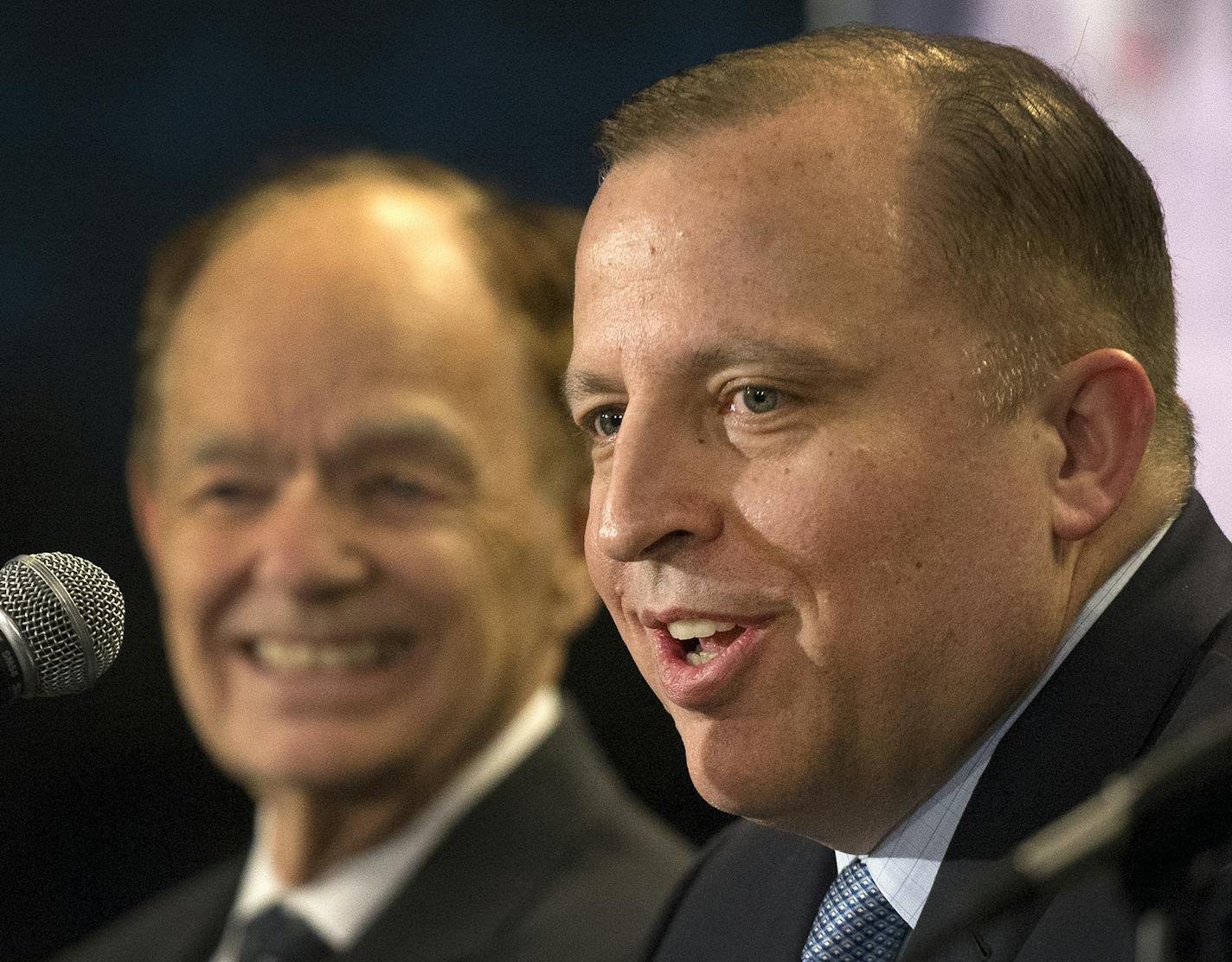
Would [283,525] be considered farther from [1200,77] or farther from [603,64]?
[1200,77]

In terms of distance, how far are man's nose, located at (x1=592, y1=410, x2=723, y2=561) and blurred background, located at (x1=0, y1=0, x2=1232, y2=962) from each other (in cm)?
178

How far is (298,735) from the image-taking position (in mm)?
3025

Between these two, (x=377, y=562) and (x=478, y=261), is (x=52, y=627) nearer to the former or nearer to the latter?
(x=377, y=562)

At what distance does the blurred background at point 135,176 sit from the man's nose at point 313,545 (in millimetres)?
664

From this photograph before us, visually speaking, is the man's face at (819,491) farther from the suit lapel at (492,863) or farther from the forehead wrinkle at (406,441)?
the forehead wrinkle at (406,441)

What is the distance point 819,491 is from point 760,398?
11cm

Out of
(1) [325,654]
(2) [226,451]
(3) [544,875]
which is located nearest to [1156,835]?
(3) [544,875]

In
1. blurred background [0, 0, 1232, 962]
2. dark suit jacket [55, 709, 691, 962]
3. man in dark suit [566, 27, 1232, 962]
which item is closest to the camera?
man in dark suit [566, 27, 1232, 962]

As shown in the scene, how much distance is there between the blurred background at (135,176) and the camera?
11.2 feet

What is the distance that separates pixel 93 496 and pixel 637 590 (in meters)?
2.15

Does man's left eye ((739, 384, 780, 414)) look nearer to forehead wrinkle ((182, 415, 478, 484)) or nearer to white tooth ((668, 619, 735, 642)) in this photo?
white tooth ((668, 619, 735, 642))

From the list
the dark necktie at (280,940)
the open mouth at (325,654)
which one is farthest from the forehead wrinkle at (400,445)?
the dark necktie at (280,940)

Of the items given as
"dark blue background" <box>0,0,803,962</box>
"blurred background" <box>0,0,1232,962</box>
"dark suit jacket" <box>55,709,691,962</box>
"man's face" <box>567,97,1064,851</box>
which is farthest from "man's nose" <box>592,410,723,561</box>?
"dark blue background" <box>0,0,803,962</box>

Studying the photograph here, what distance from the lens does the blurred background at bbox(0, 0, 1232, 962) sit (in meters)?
3.41
